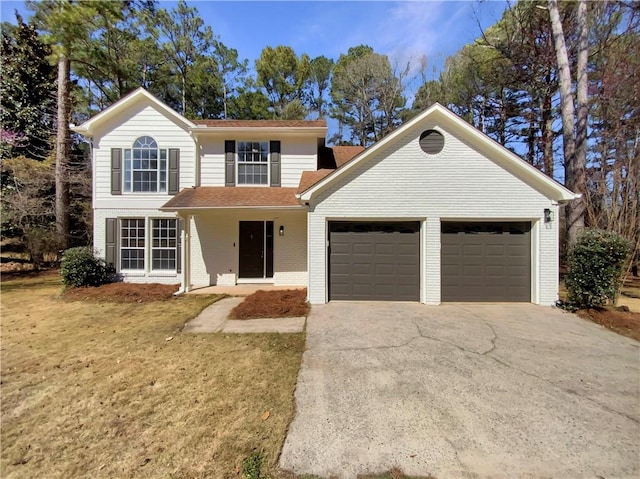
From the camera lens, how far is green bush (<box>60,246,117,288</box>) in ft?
34.1

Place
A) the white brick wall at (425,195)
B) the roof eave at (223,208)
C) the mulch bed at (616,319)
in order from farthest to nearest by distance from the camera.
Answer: the roof eave at (223,208) → the white brick wall at (425,195) → the mulch bed at (616,319)

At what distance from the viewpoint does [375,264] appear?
29.4 ft

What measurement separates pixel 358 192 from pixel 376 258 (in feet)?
6.48

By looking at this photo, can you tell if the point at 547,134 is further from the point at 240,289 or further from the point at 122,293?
the point at 122,293

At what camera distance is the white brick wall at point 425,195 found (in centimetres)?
870

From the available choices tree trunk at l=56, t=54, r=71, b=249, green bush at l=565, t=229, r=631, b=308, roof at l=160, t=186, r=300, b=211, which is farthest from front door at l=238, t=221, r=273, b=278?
tree trunk at l=56, t=54, r=71, b=249

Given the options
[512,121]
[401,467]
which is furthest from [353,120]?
[401,467]

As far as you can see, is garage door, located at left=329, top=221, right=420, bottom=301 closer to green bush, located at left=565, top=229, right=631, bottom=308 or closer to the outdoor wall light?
the outdoor wall light

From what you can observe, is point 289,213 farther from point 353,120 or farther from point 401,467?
point 353,120

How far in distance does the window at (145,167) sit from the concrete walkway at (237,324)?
629cm

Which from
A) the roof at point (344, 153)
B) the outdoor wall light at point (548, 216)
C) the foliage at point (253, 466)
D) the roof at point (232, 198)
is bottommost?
the foliage at point (253, 466)

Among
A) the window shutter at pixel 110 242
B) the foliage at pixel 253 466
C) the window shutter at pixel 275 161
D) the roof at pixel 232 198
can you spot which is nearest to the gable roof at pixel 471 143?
the roof at pixel 232 198

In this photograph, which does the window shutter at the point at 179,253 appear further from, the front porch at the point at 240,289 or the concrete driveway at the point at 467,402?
the concrete driveway at the point at 467,402

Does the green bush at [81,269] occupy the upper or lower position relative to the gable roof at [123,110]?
lower
